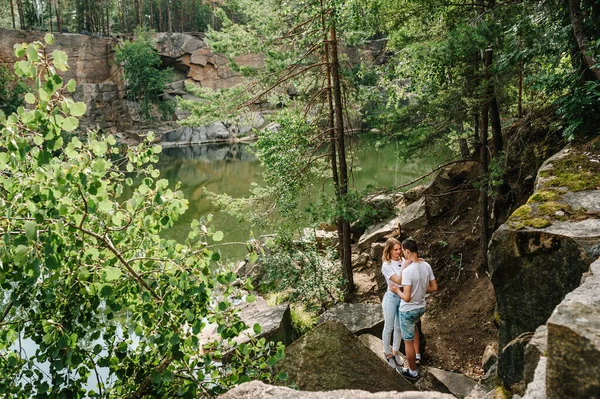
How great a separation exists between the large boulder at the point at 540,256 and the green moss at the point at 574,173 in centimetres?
2

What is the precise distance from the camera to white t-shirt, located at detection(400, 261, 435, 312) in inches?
209

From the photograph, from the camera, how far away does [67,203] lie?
195 cm

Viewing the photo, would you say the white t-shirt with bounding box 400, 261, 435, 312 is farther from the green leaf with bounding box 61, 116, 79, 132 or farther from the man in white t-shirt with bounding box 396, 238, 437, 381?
the green leaf with bounding box 61, 116, 79, 132

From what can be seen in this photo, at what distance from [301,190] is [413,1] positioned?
3.89 metres

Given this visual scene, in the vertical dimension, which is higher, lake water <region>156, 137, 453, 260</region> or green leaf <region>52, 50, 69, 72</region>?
green leaf <region>52, 50, 69, 72</region>

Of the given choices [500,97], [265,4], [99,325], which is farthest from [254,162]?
[99,325]

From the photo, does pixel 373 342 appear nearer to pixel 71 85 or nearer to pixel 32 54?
pixel 71 85

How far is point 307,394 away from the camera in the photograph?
1.95 m

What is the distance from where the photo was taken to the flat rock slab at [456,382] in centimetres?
538

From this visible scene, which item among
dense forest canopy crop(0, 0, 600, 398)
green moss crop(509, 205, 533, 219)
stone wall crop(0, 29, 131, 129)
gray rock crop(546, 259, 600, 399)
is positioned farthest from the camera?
stone wall crop(0, 29, 131, 129)

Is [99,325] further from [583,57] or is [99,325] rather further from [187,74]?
[187,74]

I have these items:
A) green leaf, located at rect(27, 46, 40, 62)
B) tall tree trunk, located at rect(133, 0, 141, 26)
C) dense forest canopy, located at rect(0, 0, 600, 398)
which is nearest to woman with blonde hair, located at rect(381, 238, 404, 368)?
dense forest canopy, located at rect(0, 0, 600, 398)

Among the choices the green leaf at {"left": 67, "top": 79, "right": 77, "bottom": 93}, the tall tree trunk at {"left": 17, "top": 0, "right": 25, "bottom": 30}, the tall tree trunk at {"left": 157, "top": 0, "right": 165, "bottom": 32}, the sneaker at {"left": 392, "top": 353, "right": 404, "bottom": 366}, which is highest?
the tall tree trunk at {"left": 157, "top": 0, "right": 165, "bottom": 32}

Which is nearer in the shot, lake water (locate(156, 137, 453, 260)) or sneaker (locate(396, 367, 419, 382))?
sneaker (locate(396, 367, 419, 382))
